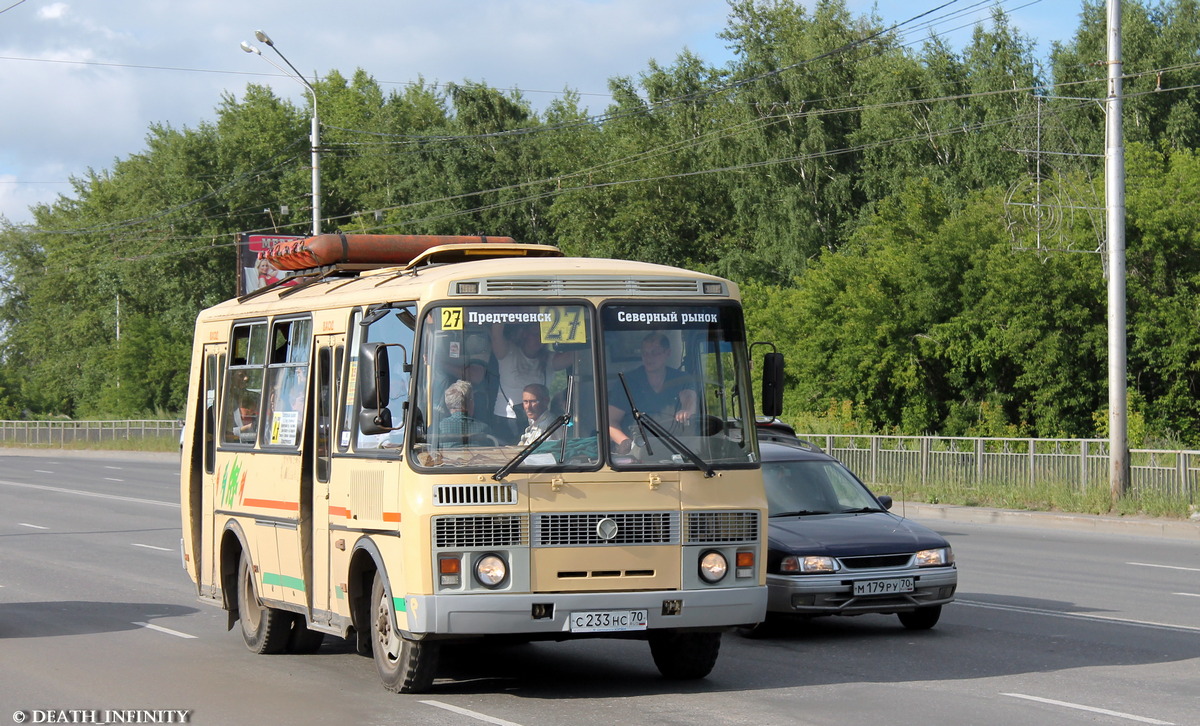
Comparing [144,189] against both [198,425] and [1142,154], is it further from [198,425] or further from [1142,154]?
[198,425]

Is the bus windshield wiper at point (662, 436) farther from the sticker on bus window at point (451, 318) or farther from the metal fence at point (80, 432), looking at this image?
the metal fence at point (80, 432)

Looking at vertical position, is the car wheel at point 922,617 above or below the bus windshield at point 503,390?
below

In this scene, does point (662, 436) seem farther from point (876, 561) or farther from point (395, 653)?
point (876, 561)

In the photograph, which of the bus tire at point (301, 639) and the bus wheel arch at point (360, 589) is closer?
the bus wheel arch at point (360, 589)

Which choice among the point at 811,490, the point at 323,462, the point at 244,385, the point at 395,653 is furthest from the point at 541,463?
the point at 811,490

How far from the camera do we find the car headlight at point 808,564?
11430 mm

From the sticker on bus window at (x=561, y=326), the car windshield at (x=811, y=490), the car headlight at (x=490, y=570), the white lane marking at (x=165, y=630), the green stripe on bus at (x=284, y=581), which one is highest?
the sticker on bus window at (x=561, y=326)

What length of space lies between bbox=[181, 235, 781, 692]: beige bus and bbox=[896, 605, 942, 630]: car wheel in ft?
9.58

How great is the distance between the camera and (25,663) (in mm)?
11016

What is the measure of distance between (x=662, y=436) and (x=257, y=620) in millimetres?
4216

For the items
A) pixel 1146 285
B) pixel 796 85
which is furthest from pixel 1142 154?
pixel 796 85

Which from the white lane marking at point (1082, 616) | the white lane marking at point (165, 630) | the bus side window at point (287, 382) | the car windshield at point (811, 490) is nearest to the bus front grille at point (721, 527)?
the bus side window at point (287, 382)

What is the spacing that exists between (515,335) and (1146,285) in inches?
1193

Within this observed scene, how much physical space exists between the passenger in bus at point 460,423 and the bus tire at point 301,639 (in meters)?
3.29
